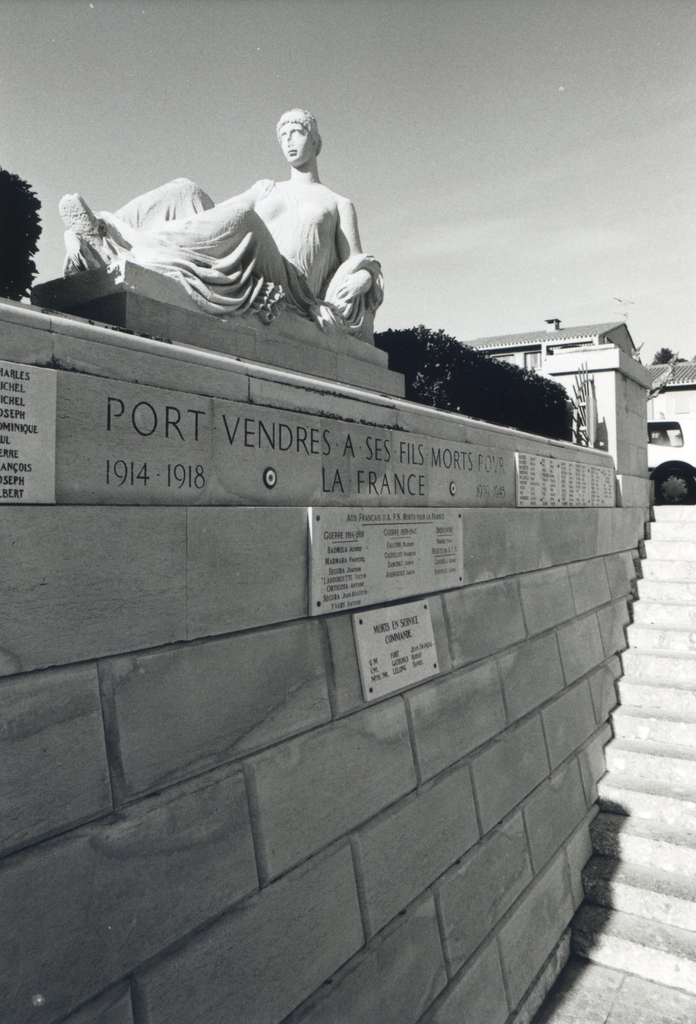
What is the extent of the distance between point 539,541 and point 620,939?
102 inches

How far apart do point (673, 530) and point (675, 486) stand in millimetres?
4006

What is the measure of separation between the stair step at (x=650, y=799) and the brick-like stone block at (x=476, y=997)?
212cm

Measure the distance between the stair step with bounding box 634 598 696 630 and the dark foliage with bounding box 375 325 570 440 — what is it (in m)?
3.80

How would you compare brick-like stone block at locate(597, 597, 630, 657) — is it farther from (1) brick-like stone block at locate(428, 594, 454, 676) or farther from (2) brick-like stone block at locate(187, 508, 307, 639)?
(2) brick-like stone block at locate(187, 508, 307, 639)

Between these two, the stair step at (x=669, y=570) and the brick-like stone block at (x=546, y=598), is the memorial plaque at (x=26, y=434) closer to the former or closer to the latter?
the brick-like stone block at (x=546, y=598)

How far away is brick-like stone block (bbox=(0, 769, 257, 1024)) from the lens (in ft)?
5.50

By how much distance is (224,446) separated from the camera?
2.43 meters

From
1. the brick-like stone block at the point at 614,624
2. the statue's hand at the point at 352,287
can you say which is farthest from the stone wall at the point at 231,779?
the brick-like stone block at the point at 614,624

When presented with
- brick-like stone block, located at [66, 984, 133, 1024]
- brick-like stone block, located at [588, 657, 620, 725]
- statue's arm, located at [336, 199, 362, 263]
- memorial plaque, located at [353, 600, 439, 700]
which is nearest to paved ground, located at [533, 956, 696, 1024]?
brick-like stone block, located at [588, 657, 620, 725]

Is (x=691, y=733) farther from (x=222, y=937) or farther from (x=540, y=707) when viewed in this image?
(x=222, y=937)

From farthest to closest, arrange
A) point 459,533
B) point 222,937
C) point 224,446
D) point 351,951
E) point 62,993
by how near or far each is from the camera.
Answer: point 459,533
point 351,951
point 224,446
point 222,937
point 62,993

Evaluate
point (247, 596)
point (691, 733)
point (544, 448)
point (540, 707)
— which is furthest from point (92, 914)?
point (691, 733)

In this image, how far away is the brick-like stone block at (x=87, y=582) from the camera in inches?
69.2

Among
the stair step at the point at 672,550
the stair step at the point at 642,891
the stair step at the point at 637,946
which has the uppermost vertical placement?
the stair step at the point at 672,550
